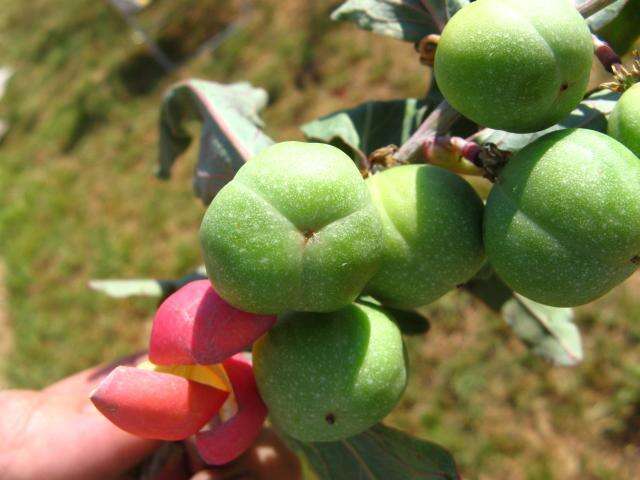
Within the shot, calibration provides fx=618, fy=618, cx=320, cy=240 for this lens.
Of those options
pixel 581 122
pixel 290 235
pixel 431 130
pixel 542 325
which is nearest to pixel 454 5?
pixel 431 130

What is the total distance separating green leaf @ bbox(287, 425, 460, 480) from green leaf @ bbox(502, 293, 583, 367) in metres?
0.83

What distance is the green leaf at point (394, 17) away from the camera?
1.68m

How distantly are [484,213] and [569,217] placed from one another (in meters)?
0.20

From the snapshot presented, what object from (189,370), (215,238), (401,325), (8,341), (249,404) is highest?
(215,238)

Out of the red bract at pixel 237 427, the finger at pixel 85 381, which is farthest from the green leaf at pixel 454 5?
the finger at pixel 85 381

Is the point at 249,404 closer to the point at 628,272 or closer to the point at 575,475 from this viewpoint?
the point at 628,272

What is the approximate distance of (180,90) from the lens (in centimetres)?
208

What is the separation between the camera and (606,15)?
148 cm

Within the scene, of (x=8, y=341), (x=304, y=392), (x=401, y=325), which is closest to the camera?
(x=304, y=392)

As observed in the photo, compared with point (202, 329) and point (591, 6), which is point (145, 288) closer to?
point (202, 329)

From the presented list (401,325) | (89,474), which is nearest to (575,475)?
(401,325)

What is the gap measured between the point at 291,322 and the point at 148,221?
13.4 feet

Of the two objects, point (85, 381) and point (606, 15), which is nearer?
point (606, 15)

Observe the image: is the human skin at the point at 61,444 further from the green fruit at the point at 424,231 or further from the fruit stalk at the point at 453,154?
the fruit stalk at the point at 453,154
